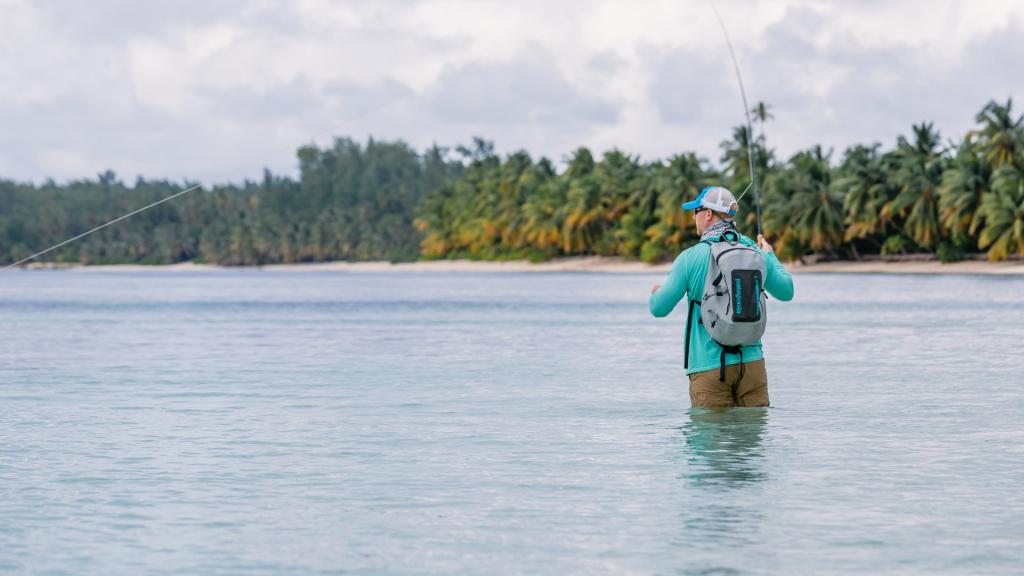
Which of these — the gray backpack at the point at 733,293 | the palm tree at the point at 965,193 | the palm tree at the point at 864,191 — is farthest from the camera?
the palm tree at the point at 864,191

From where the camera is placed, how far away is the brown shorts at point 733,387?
10555mm

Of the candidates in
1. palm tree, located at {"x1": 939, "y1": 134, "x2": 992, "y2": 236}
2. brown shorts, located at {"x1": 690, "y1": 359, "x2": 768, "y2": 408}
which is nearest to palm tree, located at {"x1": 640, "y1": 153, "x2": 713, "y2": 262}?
palm tree, located at {"x1": 939, "y1": 134, "x2": 992, "y2": 236}

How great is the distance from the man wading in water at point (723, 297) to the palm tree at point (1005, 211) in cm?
7049

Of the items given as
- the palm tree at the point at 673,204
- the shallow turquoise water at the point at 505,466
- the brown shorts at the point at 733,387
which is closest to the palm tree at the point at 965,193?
the palm tree at the point at 673,204

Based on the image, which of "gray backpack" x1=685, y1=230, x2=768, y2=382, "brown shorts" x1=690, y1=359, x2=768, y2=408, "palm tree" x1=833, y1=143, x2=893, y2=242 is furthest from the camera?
"palm tree" x1=833, y1=143, x2=893, y2=242

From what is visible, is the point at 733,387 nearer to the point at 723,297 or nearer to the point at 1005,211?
the point at 723,297

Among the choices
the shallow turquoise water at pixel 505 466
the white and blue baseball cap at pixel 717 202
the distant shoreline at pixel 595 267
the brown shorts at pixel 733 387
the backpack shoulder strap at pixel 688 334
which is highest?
the white and blue baseball cap at pixel 717 202

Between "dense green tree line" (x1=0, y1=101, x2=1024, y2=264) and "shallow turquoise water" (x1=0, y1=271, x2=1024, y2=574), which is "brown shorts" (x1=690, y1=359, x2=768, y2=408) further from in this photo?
"dense green tree line" (x1=0, y1=101, x2=1024, y2=264)

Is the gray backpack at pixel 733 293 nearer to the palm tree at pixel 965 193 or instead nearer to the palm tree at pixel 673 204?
the palm tree at pixel 965 193

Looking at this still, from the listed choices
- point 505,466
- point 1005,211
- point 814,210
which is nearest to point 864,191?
point 814,210

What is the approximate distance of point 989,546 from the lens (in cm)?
791

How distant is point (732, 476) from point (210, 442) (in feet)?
15.2

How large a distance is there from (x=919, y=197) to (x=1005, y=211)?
25.6ft

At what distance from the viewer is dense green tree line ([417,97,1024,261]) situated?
8325 cm
